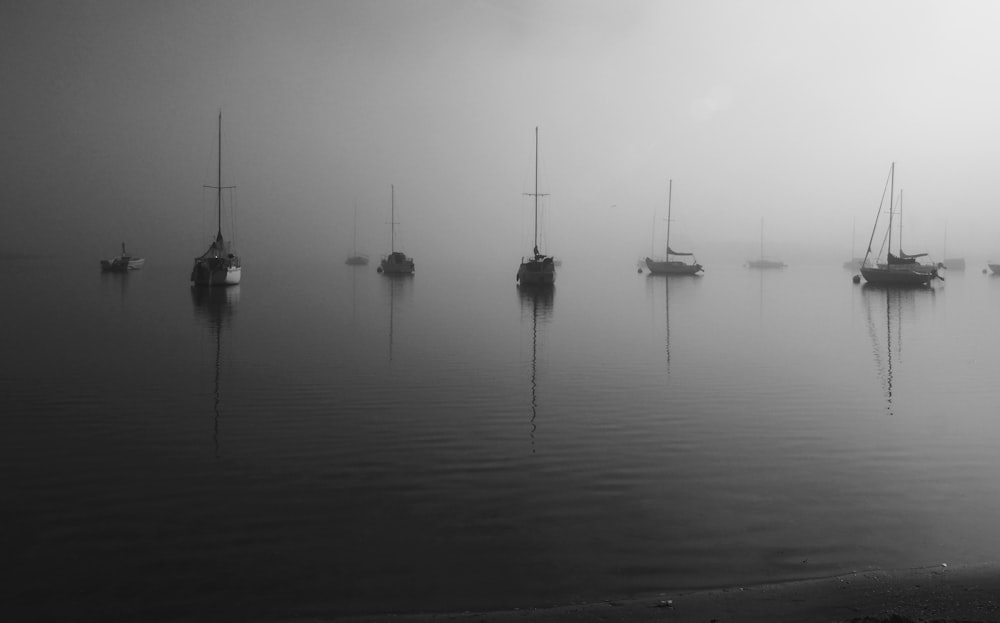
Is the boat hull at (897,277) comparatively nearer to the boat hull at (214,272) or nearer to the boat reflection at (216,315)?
the boat reflection at (216,315)

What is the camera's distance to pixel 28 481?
460 inches

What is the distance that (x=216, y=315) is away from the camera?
42.7 metres

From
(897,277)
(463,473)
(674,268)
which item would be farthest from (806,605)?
(674,268)

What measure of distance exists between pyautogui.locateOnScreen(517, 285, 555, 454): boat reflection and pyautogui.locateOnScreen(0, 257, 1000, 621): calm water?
0.26 metres

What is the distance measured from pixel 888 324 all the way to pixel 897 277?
158ft

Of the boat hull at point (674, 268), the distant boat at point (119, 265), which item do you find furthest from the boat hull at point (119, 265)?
the boat hull at point (674, 268)

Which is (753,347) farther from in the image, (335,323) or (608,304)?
(608,304)

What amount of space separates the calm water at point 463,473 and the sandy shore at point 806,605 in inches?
18.0

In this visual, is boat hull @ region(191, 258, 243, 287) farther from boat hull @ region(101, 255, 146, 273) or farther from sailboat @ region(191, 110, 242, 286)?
boat hull @ region(101, 255, 146, 273)

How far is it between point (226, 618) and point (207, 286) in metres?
64.0

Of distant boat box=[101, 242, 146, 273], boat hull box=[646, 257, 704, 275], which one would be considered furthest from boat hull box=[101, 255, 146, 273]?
boat hull box=[646, 257, 704, 275]

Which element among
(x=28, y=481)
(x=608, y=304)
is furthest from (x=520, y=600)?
(x=608, y=304)

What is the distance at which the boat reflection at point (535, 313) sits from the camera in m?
18.6

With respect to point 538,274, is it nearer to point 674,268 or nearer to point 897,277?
point 897,277
